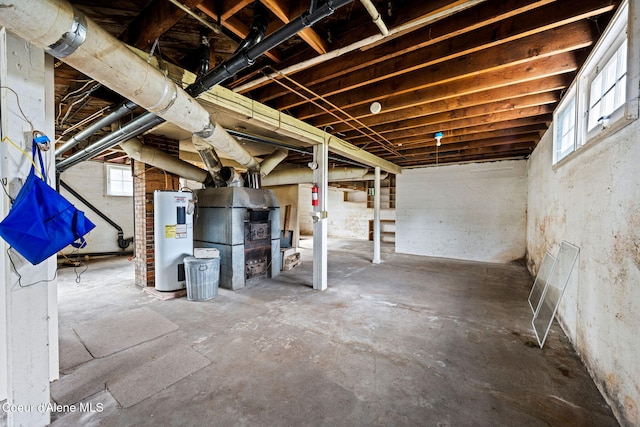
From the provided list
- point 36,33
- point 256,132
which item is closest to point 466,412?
point 36,33

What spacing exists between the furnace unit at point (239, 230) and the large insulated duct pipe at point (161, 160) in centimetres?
36

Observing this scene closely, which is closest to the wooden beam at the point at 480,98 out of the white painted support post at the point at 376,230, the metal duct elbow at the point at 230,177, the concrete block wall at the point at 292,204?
the metal duct elbow at the point at 230,177

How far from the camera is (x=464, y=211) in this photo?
6.75 meters

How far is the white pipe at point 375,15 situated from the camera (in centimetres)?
150

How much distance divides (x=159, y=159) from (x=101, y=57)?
2.91m

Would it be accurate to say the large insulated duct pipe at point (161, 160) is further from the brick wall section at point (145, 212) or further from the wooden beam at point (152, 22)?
the wooden beam at point (152, 22)

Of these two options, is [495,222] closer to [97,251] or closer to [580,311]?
[580,311]

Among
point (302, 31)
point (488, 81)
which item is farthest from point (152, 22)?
point (488, 81)

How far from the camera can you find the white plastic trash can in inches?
139

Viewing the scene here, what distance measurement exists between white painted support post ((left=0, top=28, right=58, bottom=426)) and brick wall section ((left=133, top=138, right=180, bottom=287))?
2698 mm

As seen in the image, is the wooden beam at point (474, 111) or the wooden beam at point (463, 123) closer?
the wooden beam at point (474, 111)

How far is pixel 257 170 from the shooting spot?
4.54m

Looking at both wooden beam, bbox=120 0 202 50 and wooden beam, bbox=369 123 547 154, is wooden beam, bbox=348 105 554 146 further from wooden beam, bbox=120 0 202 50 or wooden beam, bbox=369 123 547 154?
wooden beam, bbox=120 0 202 50

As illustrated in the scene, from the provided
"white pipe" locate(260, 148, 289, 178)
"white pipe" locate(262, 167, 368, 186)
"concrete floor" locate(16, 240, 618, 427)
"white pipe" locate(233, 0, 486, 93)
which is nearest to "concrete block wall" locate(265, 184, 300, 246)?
"white pipe" locate(262, 167, 368, 186)
